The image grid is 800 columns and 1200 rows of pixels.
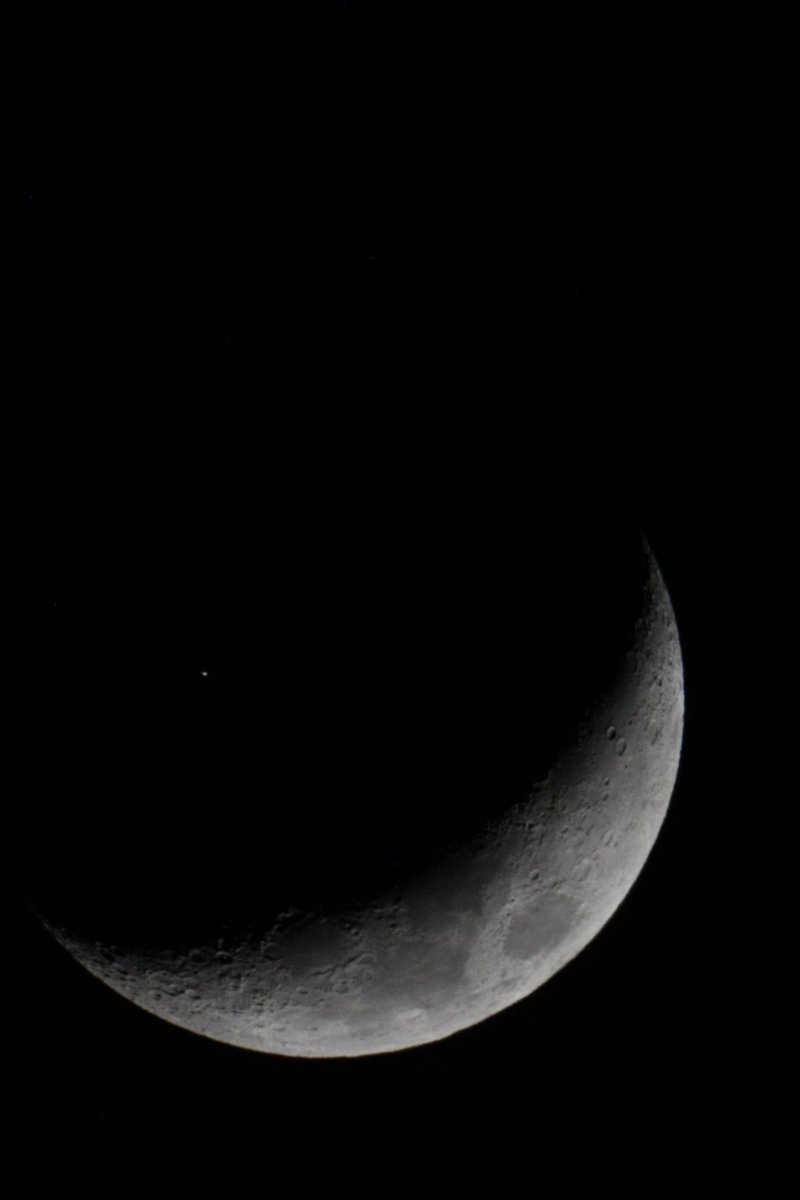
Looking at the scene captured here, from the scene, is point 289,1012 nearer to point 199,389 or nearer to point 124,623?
point 124,623

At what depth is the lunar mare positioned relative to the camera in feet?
7.28

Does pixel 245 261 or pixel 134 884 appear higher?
pixel 245 261

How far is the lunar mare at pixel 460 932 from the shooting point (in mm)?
2219

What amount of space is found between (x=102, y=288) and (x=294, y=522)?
0.67 meters

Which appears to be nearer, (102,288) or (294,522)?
(294,522)

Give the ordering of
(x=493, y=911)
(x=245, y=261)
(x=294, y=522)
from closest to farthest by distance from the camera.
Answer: (x=294, y=522) → (x=245, y=261) → (x=493, y=911)

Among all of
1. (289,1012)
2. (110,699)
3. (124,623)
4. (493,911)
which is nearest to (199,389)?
(124,623)

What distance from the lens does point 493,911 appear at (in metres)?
2.28

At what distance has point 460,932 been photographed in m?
2.28

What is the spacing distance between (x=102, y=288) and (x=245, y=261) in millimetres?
310

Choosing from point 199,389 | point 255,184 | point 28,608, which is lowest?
point 28,608

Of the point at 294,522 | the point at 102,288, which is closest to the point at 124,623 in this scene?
the point at 294,522

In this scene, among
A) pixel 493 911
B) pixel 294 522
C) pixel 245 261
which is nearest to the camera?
pixel 294 522

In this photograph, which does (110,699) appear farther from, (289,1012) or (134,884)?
(289,1012)
